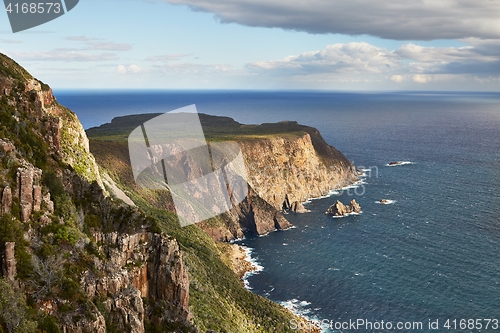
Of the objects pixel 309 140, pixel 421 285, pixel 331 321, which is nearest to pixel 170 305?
pixel 331 321

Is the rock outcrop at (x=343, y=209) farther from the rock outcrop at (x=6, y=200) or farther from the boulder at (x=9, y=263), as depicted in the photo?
the boulder at (x=9, y=263)

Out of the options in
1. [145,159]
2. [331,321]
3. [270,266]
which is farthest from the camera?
[145,159]

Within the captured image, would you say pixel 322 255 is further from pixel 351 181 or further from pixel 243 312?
pixel 351 181

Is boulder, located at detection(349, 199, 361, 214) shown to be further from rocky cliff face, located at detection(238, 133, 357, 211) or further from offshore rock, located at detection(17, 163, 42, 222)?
offshore rock, located at detection(17, 163, 42, 222)

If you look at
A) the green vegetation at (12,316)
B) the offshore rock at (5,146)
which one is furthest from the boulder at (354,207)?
the green vegetation at (12,316)

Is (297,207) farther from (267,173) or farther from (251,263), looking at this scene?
(251,263)

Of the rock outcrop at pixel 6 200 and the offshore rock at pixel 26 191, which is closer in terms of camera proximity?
the rock outcrop at pixel 6 200
